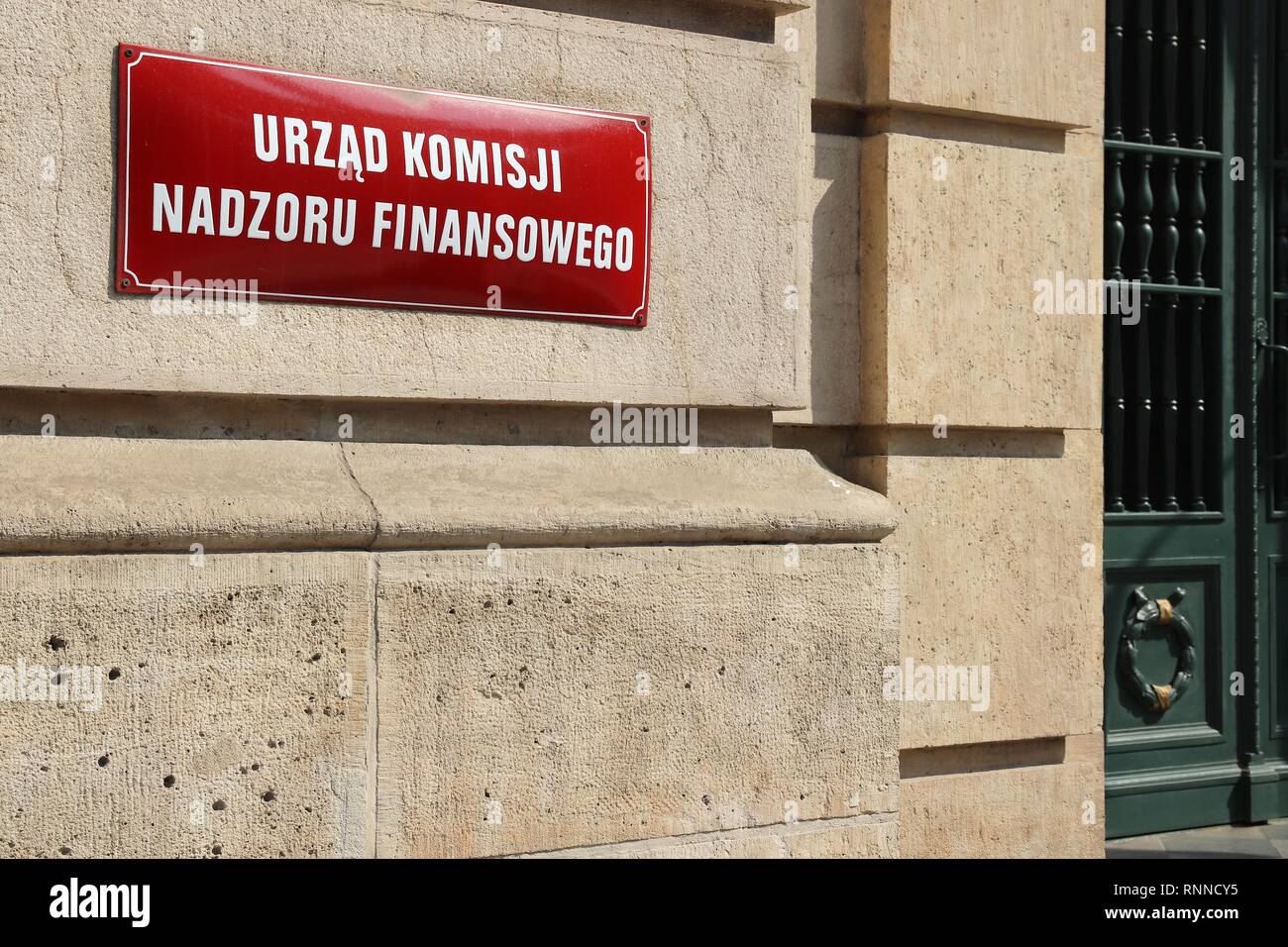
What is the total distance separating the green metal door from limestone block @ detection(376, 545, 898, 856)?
1.72 meters

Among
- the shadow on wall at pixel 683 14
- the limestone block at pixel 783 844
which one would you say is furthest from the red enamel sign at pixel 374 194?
the limestone block at pixel 783 844

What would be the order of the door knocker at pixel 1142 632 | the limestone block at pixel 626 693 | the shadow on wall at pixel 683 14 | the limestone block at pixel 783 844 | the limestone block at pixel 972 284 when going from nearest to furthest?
1. the limestone block at pixel 626 693
2. the limestone block at pixel 783 844
3. the shadow on wall at pixel 683 14
4. the limestone block at pixel 972 284
5. the door knocker at pixel 1142 632

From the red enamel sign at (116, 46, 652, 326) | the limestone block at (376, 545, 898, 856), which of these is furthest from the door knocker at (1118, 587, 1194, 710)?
the red enamel sign at (116, 46, 652, 326)

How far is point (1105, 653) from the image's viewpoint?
5254mm

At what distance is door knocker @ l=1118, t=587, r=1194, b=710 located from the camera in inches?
207

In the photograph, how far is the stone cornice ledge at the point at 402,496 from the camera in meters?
3.07

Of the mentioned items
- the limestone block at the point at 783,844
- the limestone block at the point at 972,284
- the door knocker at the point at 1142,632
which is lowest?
the limestone block at the point at 783,844

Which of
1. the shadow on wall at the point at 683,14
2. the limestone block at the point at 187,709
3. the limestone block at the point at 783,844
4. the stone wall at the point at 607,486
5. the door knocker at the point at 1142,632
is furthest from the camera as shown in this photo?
the door knocker at the point at 1142,632

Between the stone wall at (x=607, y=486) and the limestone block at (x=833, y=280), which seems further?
the limestone block at (x=833, y=280)

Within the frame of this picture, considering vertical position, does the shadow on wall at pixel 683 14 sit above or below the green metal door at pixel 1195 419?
above

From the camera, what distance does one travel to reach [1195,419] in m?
5.44

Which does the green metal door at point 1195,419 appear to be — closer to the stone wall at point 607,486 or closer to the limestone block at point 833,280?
the stone wall at point 607,486

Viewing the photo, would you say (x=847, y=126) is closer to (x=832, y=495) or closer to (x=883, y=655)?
(x=832, y=495)

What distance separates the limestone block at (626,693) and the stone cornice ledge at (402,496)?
8 centimetres
